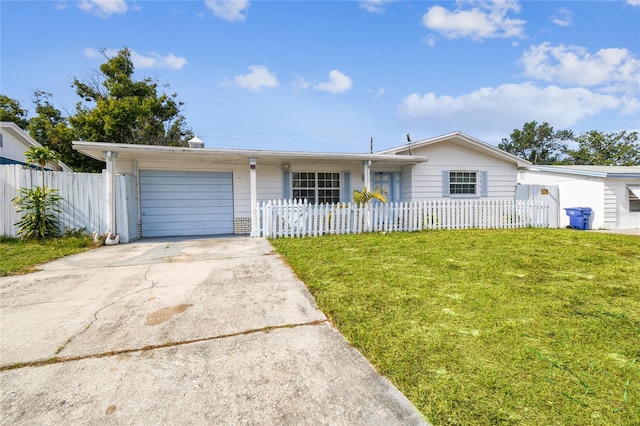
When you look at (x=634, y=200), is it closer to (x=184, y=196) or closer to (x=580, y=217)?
(x=580, y=217)

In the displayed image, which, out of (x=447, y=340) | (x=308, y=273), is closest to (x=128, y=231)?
(x=308, y=273)

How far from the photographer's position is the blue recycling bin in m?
11.3

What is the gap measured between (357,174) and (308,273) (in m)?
7.34

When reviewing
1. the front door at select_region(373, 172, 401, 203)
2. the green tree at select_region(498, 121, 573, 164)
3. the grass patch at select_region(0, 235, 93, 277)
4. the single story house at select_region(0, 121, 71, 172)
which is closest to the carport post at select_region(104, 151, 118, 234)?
the grass patch at select_region(0, 235, 93, 277)

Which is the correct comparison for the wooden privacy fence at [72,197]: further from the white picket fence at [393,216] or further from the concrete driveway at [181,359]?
the concrete driveway at [181,359]

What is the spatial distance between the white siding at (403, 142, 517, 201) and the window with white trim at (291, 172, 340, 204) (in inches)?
117

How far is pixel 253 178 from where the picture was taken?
28.7ft

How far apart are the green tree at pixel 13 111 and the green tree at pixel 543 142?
166 ft

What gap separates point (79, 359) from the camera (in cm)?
209

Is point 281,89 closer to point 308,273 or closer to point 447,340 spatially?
point 308,273

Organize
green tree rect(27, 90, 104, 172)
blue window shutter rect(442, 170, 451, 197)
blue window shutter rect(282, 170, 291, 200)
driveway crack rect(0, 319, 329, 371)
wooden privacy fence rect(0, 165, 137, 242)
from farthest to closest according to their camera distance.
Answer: green tree rect(27, 90, 104, 172) → blue window shutter rect(442, 170, 451, 197) → blue window shutter rect(282, 170, 291, 200) → wooden privacy fence rect(0, 165, 137, 242) → driveway crack rect(0, 319, 329, 371)

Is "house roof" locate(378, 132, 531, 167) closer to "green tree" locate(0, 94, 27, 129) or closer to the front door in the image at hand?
the front door

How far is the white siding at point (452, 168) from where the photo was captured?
11.2 metres

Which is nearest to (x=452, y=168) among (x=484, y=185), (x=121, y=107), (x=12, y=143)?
(x=484, y=185)
